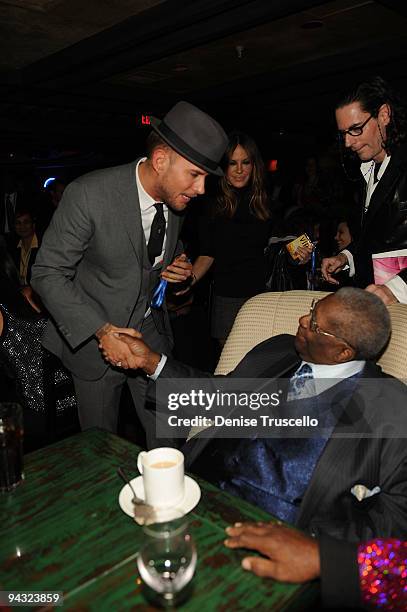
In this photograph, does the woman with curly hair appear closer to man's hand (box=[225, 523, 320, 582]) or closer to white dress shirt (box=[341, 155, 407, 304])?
white dress shirt (box=[341, 155, 407, 304])

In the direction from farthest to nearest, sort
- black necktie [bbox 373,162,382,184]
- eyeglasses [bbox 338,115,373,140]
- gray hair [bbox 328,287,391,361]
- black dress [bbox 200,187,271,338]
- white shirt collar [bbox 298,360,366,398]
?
black dress [bbox 200,187,271,338] < black necktie [bbox 373,162,382,184] < eyeglasses [bbox 338,115,373,140] < white shirt collar [bbox 298,360,366,398] < gray hair [bbox 328,287,391,361]

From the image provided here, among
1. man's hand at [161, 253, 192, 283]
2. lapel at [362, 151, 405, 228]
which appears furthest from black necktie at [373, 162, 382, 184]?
man's hand at [161, 253, 192, 283]

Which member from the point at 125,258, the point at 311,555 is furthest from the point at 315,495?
the point at 125,258

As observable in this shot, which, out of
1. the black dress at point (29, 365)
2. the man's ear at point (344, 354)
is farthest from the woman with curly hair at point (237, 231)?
the man's ear at point (344, 354)

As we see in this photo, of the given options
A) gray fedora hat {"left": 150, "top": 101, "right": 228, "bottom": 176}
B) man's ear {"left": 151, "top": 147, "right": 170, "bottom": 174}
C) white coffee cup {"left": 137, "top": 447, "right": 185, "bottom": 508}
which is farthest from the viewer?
man's ear {"left": 151, "top": 147, "right": 170, "bottom": 174}

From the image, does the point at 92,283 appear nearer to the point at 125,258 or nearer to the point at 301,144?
the point at 125,258

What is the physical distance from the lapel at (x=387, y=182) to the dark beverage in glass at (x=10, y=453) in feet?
7.04

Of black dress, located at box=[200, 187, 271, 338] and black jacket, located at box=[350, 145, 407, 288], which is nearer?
black jacket, located at box=[350, 145, 407, 288]

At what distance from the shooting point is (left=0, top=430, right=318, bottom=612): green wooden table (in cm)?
107

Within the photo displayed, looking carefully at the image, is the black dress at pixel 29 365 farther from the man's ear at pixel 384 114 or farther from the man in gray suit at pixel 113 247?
the man's ear at pixel 384 114

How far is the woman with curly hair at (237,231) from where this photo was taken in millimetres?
3453

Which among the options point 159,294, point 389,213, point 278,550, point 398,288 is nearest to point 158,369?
point 159,294

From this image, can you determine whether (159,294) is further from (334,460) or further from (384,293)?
(334,460)

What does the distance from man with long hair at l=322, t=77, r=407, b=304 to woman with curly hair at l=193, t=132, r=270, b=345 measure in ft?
2.83
